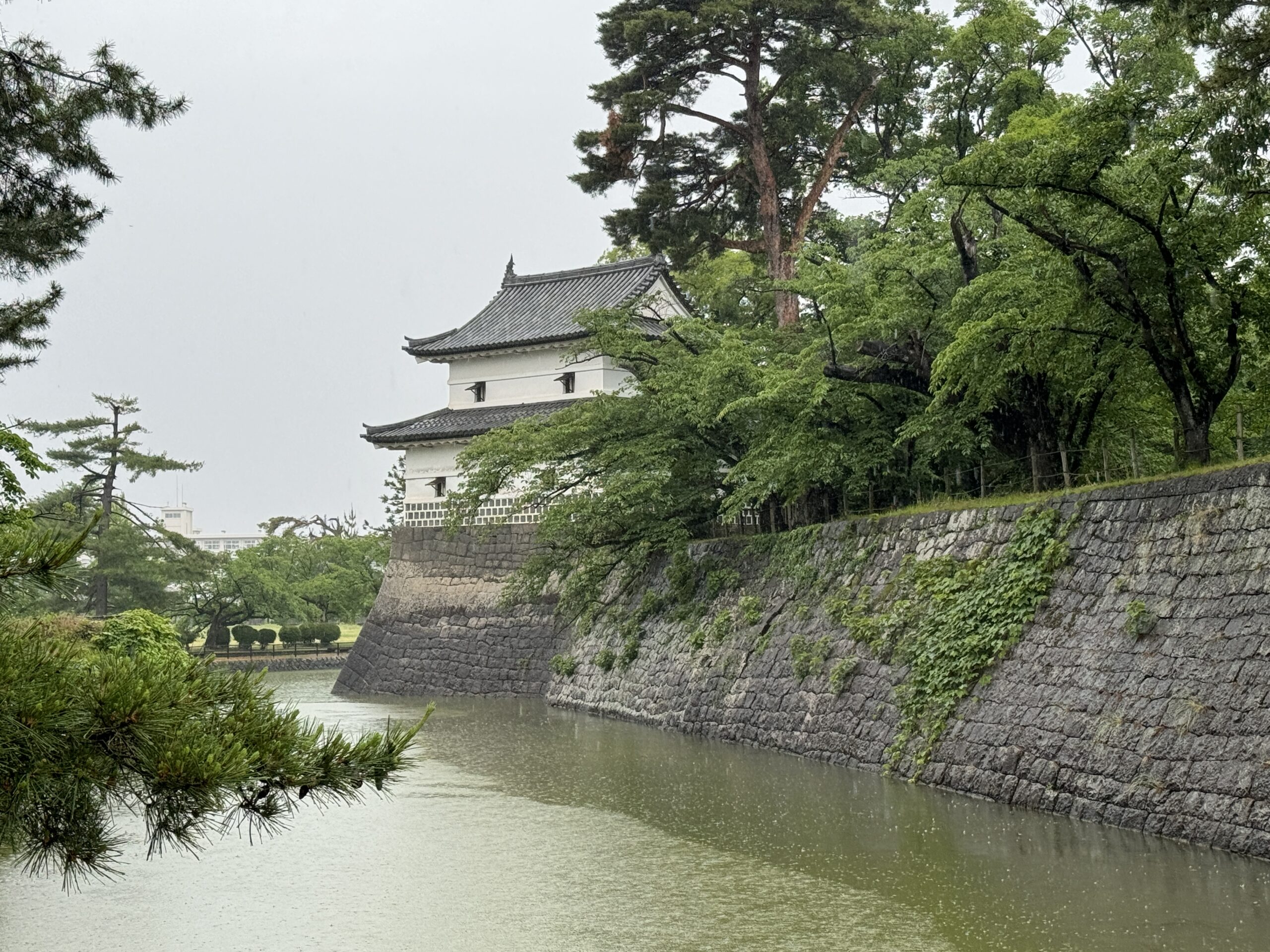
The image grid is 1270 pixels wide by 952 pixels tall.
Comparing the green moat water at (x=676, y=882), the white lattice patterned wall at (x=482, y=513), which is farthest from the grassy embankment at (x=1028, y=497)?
the white lattice patterned wall at (x=482, y=513)

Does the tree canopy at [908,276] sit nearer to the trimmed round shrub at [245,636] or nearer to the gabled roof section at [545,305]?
the gabled roof section at [545,305]

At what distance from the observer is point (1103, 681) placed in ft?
37.2

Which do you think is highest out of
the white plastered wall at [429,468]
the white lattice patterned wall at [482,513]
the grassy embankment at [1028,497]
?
the white plastered wall at [429,468]

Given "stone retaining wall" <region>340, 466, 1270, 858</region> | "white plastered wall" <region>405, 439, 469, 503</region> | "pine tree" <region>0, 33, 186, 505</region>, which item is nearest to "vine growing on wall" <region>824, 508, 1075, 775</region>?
"stone retaining wall" <region>340, 466, 1270, 858</region>

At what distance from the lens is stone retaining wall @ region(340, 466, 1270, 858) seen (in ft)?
32.4

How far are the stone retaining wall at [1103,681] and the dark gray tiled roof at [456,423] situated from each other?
1137 cm

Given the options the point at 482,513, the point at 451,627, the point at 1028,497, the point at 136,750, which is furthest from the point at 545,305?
the point at 136,750

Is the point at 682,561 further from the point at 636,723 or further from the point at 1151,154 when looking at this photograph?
the point at 1151,154

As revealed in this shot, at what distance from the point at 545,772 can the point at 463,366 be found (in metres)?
16.5

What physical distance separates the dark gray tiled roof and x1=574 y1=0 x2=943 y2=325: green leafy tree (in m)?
4.59

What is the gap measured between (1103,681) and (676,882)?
14.1ft

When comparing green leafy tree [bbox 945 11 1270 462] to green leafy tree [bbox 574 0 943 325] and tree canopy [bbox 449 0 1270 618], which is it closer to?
tree canopy [bbox 449 0 1270 618]

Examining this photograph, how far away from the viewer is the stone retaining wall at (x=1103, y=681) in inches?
389

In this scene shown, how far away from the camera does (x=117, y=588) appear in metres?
38.4
